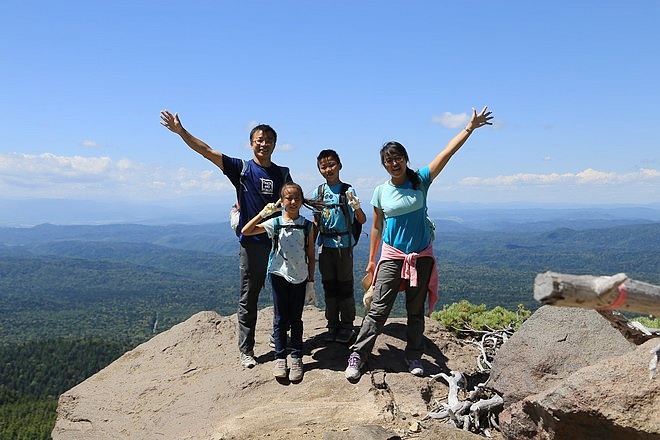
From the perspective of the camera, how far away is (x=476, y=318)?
8.70 m

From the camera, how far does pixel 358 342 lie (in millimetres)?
6234

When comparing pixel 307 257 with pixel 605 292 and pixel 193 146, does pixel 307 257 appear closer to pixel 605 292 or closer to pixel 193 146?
pixel 193 146

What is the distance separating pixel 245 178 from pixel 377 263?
7.07 ft

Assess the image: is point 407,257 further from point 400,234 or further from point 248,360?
point 248,360

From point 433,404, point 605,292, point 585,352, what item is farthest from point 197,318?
point 605,292

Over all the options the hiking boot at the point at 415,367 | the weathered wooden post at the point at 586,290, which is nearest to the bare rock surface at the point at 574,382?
the hiking boot at the point at 415,367

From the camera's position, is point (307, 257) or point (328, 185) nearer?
point (307, 257)

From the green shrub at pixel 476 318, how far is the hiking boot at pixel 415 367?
2319mm

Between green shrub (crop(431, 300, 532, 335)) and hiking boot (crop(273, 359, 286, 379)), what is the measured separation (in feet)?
12.1

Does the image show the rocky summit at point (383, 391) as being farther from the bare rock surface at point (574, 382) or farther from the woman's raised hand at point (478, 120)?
the woman's raised hand at point (478, 120)

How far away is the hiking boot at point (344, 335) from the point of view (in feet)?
23.9

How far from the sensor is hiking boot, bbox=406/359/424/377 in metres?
6.29

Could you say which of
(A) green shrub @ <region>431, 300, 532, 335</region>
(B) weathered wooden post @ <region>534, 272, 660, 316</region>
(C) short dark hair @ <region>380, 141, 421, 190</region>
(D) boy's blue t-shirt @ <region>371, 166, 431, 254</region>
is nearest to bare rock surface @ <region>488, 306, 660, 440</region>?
(B) weathered wooden post @ <region>534, 272, 660, 316</region>

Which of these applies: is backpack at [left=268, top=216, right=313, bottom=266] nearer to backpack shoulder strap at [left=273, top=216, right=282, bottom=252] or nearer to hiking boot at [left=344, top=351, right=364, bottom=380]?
backpack shoulder strap at [left=273, top=216, right=282, bottom=252]
